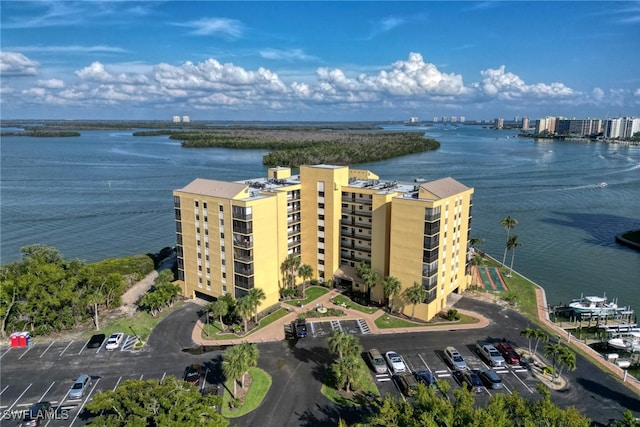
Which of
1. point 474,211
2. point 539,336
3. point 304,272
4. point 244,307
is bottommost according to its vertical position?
point 474,211

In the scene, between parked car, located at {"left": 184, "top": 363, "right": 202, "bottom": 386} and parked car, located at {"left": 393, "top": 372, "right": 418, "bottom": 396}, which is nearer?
parked car, located at {"left": 393, "top": 372, "right": 418, "bottom": 396}

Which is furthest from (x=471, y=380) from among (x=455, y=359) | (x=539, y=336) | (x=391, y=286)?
(x=391, y=286)

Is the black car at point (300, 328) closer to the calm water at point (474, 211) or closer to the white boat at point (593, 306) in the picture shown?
the white boat at point (593, 306)

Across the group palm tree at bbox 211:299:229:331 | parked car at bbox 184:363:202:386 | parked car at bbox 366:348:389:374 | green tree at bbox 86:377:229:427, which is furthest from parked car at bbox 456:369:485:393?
palm tree at bbox 211:299:229:331

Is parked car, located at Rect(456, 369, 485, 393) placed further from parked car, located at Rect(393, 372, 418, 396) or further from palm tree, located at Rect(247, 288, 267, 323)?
palm tree, located at Rect(247, 288, 267, 323)

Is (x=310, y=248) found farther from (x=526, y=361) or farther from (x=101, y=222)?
(x=101, y=222)

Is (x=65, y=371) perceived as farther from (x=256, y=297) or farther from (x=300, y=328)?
(x=300, y=328)
